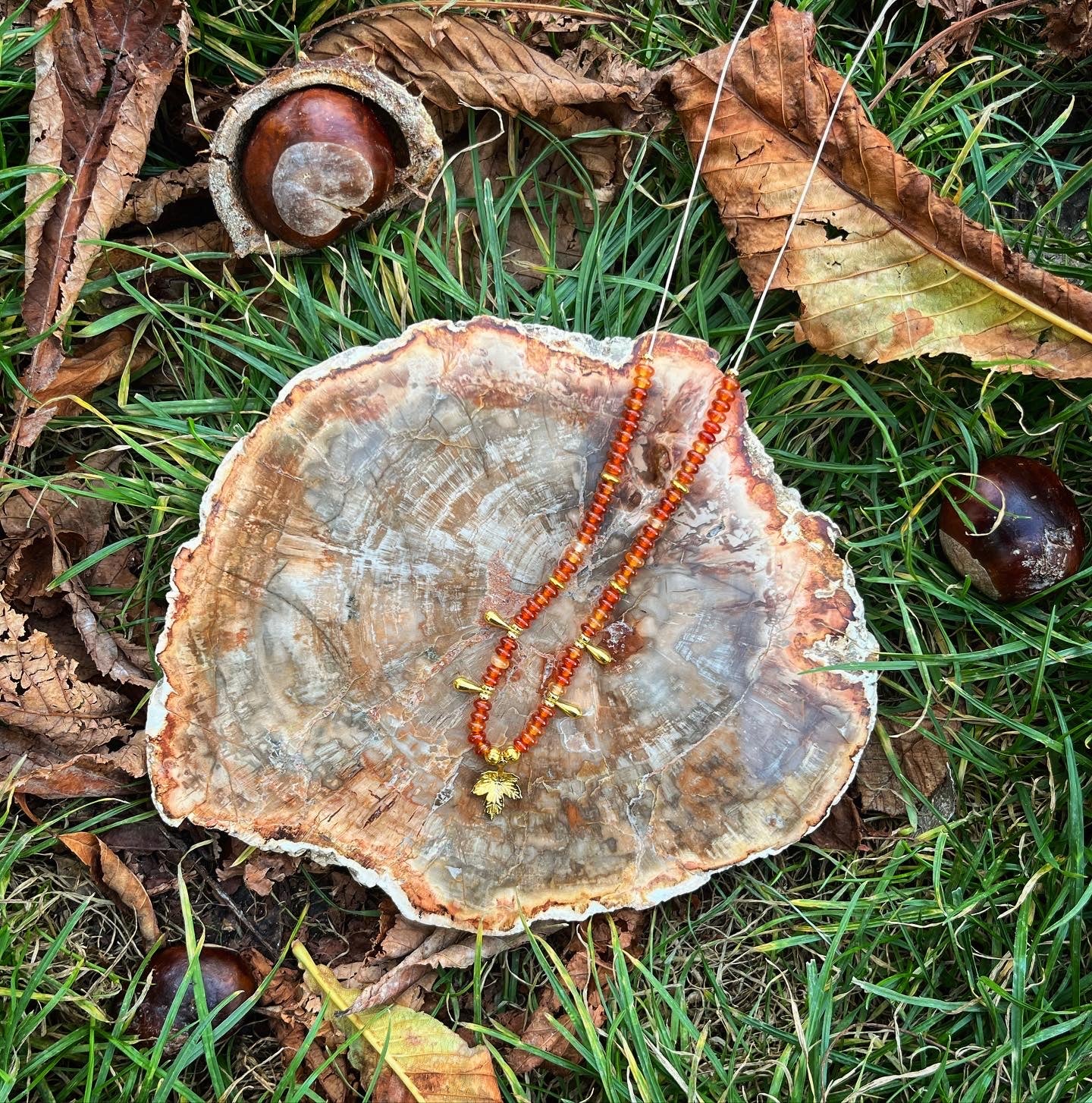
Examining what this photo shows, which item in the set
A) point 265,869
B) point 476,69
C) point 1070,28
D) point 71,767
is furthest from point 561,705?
point 1070,28

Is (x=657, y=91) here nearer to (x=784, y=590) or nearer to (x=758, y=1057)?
(x=784, y=590)

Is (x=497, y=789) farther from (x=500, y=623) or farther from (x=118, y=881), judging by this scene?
(x=118, y=881)

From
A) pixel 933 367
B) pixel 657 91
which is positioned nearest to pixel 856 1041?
pixel 933 367

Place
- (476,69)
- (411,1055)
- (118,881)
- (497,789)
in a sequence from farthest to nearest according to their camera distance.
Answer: (476,69) → (118,881) → (411,1055) → (497,789)

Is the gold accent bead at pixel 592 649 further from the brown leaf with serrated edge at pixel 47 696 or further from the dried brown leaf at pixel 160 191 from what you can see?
the dried brown leaf at pixel 160 191

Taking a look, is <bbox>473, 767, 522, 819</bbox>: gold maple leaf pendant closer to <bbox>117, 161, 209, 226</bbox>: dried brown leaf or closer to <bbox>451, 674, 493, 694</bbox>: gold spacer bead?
<bbox>451, 674, 493, 694</bbox>: gold spacer bead

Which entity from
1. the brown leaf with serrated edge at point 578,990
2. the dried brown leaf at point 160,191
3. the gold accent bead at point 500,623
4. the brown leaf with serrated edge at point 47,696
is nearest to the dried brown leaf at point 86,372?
the dried brown leaf at point 160,191

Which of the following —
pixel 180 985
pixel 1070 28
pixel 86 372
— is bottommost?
pixel 180 985
